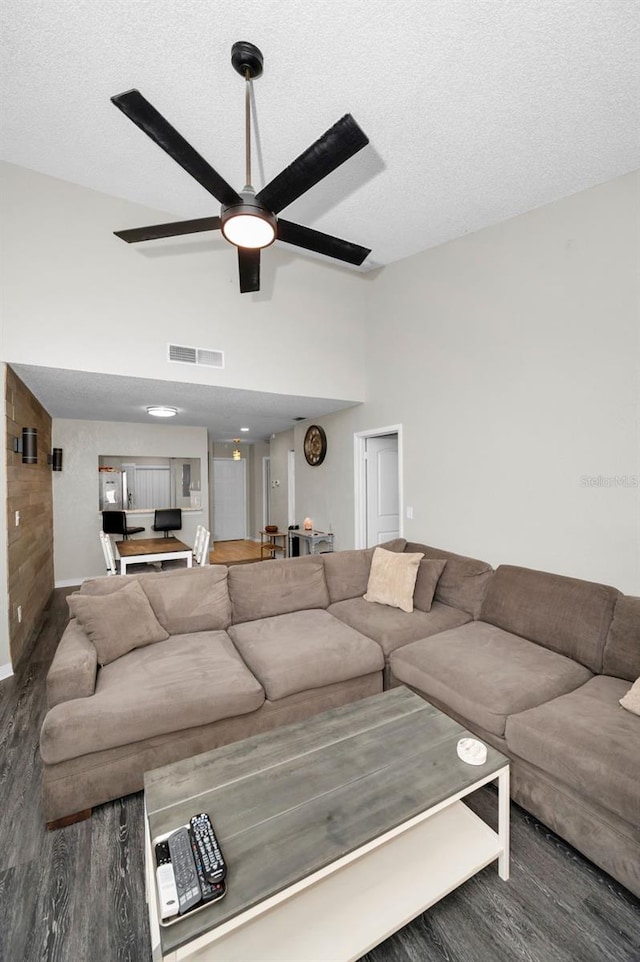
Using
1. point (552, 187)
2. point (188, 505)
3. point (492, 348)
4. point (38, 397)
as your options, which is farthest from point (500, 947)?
point (188, 505)

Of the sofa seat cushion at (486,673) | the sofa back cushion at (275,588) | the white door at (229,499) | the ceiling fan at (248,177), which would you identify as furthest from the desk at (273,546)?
the ceiling fan at (248,177)

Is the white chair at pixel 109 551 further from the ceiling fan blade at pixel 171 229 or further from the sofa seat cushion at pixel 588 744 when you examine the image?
the sofa seat cushion at pixel 588 744

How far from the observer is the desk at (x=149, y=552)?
455cm

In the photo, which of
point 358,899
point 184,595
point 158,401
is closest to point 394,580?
point 184,595

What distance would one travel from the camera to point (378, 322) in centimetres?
459

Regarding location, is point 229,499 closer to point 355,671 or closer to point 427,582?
point 427,582

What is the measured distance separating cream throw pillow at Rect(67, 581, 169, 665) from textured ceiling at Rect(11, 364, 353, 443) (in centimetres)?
202

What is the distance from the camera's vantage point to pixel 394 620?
115 inches

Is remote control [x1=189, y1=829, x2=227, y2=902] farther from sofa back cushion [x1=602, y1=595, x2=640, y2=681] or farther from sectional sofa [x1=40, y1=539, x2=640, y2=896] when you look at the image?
sofa back cushion [x1=602, y1=595, x2=640, y2=681]

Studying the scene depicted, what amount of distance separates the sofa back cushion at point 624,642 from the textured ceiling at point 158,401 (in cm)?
338

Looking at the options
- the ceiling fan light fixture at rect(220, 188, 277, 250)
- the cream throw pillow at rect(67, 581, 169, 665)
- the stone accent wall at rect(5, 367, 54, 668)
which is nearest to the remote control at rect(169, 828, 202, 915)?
the cream throw pillow at rect(67, 581, 169, 665)

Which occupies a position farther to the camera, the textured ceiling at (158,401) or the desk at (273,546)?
the desk at (273,546)

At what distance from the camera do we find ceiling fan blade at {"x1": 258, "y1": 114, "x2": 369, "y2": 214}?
1560 mm

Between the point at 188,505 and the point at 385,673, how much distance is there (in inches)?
211
